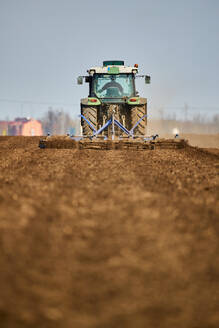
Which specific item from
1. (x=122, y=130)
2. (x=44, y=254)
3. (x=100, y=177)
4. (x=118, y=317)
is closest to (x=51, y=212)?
(x=44, y=254)

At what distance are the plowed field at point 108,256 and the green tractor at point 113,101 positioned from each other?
22.4 feet

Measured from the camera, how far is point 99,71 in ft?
36.1

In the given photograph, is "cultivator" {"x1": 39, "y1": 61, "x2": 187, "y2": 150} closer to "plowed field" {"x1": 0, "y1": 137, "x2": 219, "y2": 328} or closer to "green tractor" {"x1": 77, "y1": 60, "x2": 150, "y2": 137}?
"green tractor" {"x1": 77, "y1": 60, "x2": 150, "y2": 137}

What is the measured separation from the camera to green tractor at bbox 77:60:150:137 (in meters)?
10.7

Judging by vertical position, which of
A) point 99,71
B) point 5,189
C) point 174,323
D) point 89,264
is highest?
point 99,71

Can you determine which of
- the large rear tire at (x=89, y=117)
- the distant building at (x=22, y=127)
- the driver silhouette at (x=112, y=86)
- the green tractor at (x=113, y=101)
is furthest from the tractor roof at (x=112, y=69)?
the distant building at (x=22, y=127)

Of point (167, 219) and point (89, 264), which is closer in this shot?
point (89, 264)

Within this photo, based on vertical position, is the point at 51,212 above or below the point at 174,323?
above

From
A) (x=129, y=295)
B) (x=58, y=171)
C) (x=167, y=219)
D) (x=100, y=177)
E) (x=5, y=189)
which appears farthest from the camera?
(x=58, y=171)

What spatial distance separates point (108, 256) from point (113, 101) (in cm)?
898

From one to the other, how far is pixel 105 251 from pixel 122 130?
884 cm

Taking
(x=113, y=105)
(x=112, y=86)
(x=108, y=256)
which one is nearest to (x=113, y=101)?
(x=113, y=105)

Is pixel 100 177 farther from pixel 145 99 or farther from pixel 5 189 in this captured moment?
pixel 145 99

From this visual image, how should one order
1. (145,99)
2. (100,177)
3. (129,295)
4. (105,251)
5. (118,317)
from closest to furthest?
(118,317) < (129,295) < (105,251) < (100,177) < (145,99)
